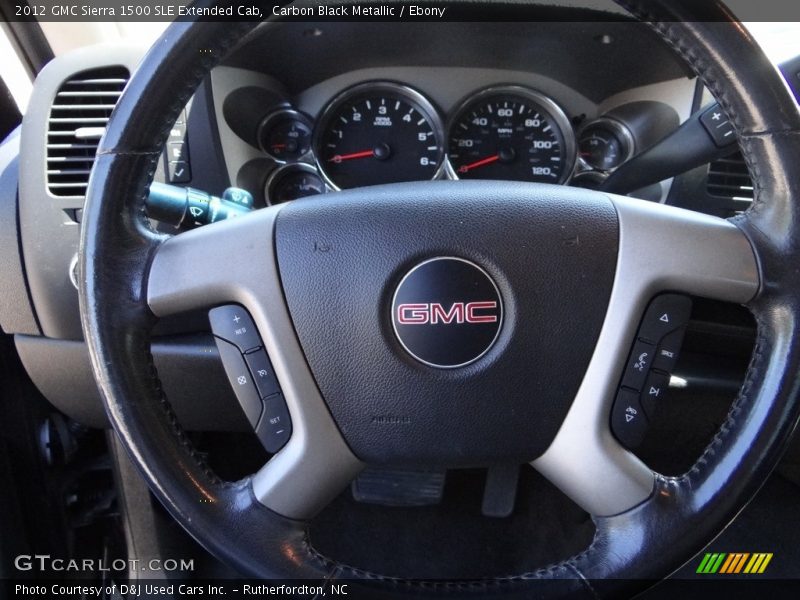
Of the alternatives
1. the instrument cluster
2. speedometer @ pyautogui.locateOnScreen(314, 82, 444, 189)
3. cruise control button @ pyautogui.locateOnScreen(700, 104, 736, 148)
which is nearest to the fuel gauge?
the instrument cluster

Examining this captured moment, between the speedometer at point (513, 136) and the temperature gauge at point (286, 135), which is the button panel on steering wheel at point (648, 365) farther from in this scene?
the temperature gauge at point (286, 135)

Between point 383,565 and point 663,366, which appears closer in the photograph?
point 663,366

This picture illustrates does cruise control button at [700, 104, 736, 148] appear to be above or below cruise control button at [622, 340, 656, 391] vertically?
above

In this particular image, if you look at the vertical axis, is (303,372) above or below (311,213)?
below

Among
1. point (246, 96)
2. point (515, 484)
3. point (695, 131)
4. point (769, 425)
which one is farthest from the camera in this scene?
point (515, 484)

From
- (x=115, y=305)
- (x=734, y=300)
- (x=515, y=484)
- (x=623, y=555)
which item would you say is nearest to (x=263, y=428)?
(x=115, y=305)

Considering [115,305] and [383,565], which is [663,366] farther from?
[383,565]

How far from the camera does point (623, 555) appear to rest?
2.79 ft

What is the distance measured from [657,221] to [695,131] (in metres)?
0.39

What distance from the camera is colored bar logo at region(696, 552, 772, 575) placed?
1.69 metres

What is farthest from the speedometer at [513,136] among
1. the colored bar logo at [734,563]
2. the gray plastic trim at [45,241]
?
the colored bar logo at [734,563]

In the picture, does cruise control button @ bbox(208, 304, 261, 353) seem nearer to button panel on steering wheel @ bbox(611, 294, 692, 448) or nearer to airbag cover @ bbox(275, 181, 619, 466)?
airbag cover @ bbox(275, 181, 619, 466)

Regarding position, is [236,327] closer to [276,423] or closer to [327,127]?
[276,423]

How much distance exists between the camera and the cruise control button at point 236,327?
2.98 feet
